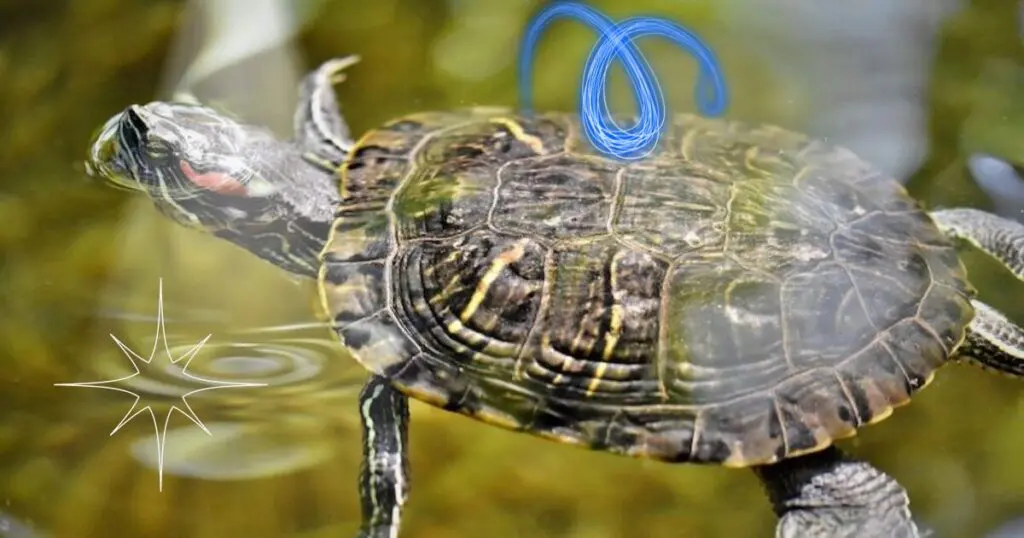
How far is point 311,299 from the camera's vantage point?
1.50 meters

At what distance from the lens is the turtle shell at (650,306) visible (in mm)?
1151

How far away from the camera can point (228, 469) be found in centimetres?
133

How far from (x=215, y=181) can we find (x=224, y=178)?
2cm

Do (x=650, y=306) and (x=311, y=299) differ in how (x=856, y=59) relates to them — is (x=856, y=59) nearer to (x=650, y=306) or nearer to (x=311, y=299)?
(x=650, y=306)

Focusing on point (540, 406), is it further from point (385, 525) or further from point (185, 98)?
point (185, 98)

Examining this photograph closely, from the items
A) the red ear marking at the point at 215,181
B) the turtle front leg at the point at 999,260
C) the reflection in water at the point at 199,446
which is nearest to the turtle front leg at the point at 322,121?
the red ear marking at the point at 215,181

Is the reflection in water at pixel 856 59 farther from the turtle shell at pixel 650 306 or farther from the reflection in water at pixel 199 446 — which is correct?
the reflection in water at pixel 199 446

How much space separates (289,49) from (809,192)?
1116mm

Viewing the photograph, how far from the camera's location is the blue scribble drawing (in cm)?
139

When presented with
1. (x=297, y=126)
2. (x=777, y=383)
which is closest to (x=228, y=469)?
(x=297, y=126)

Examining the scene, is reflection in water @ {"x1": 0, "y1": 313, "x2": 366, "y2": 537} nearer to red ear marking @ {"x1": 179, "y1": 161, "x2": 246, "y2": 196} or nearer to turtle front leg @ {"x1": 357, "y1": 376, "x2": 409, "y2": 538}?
turtle front leg @ {"x1": 357, "y1": 376, "x2": 409, "y2": 538}

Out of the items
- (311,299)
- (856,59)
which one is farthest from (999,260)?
(311,299)

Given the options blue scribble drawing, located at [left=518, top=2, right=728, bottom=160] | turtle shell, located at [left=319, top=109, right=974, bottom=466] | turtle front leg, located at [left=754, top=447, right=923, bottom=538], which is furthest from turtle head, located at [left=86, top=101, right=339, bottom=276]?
turtle front leg, located at [left=754, top=447, right=923, bottom=538]

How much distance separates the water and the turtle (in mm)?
162
